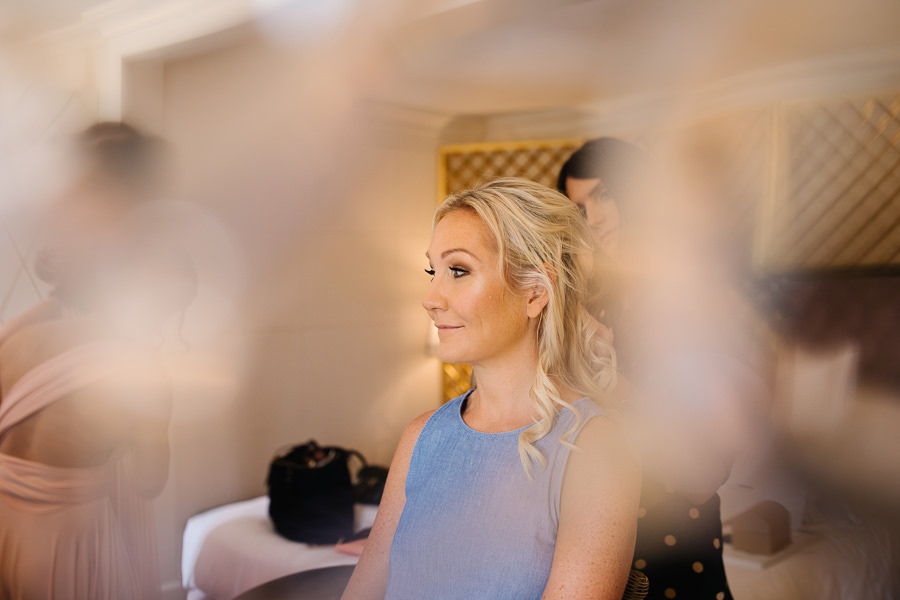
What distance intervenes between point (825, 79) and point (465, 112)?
812 millimetres

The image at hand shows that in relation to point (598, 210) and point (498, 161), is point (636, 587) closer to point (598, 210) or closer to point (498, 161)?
point (598, 210)

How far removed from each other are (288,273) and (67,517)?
62cm

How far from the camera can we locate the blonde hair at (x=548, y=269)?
0.84 meters

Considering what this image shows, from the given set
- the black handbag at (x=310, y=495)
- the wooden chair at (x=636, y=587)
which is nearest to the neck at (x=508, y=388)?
the wooden chair at (x=636, y=587)

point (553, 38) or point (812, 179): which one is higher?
point (553, 38)

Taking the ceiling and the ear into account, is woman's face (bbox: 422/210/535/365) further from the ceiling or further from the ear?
the ceiling

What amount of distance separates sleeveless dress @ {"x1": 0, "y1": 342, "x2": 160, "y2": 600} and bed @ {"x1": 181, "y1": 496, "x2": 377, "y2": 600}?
0.09 metres

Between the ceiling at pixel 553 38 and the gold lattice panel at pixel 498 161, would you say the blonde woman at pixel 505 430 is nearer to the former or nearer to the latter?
the ceiling at pixel 553 38

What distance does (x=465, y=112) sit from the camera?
169 centimetres

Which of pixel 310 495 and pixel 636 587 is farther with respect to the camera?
pixel 310 495

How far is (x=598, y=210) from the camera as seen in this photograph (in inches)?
55.3

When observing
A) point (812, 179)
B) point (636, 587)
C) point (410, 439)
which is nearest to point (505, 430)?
point (410, 439)

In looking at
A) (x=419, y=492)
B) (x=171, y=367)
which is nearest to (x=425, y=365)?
(x=171, y=367)

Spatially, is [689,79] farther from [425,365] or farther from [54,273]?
[54,273]
